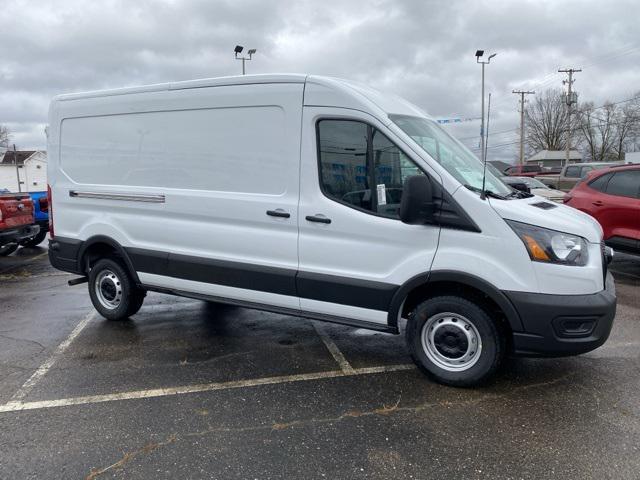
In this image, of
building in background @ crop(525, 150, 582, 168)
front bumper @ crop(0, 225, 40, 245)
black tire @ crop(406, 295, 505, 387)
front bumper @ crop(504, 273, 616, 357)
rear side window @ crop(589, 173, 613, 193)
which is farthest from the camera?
building in background @ crop(525, 150, 582, 168)

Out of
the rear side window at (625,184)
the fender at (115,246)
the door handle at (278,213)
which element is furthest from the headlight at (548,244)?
the rear side window at (625,184)

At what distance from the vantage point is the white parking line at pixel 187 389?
3666mm

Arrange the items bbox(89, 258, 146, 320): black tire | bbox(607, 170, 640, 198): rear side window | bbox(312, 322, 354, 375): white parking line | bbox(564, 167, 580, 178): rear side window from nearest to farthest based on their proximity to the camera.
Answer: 1. bbox(312, 322, 354, 375): white parking line
2. bbox(89, 258, 146, 320): black tire
3. bbox(607, 170, 640, 198): rear side window
4. bbox(564, 167, 580, 178): rear side window

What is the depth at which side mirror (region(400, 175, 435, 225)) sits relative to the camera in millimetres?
3479

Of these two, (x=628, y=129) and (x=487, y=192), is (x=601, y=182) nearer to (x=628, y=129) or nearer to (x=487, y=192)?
(x=487, y=192)

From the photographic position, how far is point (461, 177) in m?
3.77

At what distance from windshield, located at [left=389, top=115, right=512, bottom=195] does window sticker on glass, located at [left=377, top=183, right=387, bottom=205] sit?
0.41 meters

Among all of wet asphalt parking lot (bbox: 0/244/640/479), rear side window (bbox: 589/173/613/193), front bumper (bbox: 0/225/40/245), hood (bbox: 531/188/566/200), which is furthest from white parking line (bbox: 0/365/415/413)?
hood (bbox: 531/188/566/200)

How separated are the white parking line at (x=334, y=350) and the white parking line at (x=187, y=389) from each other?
0.16 feet

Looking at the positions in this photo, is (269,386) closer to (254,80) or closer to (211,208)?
(211,208)

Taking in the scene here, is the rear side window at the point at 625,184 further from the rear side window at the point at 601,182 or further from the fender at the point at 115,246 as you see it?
the fender at the point at 115,246

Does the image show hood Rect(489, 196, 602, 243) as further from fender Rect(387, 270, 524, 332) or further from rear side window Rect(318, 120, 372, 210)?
rear side window Rect(318, 120, 372, 210)

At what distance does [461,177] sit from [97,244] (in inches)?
154

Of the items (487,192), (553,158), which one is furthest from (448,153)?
(553,158)
